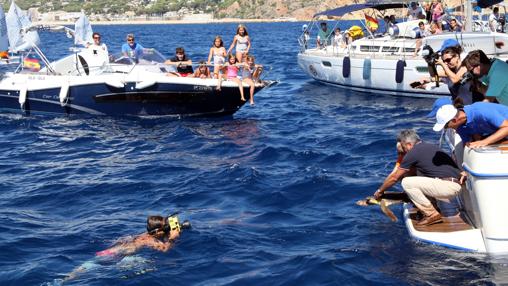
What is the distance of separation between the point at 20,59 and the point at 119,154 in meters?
6.91

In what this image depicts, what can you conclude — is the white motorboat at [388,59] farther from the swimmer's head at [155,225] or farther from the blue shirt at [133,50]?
the swimmer's head at [155,225]

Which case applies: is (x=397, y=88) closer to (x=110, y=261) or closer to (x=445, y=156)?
(x=445, y=156)

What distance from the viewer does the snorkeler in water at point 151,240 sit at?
9289 mm

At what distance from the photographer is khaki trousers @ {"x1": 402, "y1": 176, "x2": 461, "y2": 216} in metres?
8.91

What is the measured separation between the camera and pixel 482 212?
27.0 feet

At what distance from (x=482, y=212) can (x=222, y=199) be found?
4776 mm

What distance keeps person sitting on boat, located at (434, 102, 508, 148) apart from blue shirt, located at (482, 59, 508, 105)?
0.27 m

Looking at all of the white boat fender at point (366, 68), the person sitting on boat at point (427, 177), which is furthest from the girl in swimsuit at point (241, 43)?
the person sitting on boat at point (427, 177)

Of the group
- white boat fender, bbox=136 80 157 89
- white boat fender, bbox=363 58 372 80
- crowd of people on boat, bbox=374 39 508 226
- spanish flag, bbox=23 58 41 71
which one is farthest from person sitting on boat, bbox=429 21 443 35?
crowd of people on boat, bbox=374 39 508 226

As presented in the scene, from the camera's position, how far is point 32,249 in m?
9.81

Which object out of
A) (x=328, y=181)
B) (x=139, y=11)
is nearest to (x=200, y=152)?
(x=328, y=181)

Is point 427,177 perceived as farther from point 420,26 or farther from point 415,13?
point 415,13

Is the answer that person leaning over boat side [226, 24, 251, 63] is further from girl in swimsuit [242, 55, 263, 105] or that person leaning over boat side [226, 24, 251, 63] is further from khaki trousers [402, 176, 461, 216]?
khaki trousers [402, 176, 461, 216]

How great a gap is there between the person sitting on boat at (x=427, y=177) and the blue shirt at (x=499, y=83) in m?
1.03
